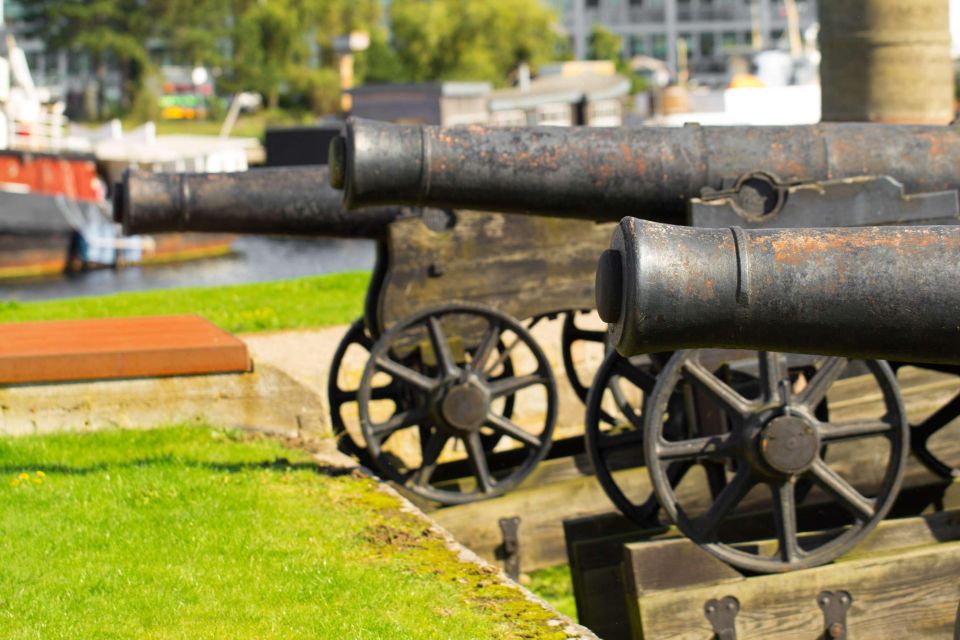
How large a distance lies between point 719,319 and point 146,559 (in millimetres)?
2915

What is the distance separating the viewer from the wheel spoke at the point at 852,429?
6586mm

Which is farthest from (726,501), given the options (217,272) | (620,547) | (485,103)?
(485,103)

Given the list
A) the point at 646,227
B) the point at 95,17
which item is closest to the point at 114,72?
the point at 95,17

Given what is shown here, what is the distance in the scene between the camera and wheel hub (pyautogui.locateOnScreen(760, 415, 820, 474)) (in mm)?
6508

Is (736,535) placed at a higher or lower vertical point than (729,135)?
lower

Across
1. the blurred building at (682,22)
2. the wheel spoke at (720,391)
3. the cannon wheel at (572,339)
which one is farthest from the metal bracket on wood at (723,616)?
the blurred building at (682,22)

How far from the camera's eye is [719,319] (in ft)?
11.9

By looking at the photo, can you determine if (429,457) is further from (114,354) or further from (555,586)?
(114,354)

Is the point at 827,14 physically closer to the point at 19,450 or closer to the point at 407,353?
the point at 407,353

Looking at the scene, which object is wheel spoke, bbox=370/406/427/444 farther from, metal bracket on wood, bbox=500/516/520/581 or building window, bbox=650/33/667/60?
building window, bbox=650/33/667/60

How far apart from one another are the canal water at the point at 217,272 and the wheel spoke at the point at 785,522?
2290 centimetres

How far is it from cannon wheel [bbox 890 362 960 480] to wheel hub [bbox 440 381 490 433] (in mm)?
1941

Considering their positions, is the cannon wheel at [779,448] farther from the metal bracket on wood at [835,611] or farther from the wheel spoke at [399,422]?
the wheel spoke at [399,422]

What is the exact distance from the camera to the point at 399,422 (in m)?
8.19
